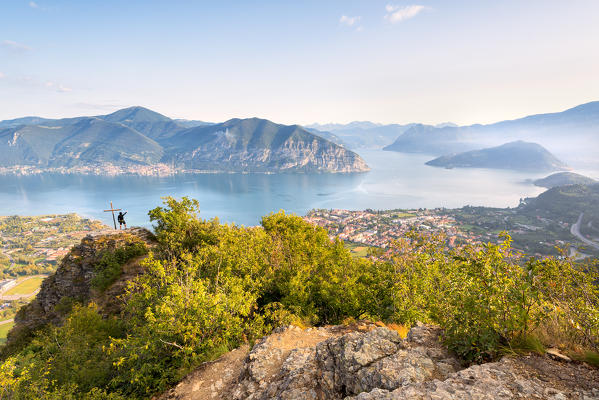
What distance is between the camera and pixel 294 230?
22094mm

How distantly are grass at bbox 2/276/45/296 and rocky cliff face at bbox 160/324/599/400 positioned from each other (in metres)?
113

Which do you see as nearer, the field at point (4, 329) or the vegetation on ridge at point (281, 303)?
the vegetation on ridge at point (281, 303)

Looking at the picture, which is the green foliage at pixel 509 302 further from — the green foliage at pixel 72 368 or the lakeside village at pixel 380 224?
the lakeside village at pixel 380 224

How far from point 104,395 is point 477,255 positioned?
1432 centimetres

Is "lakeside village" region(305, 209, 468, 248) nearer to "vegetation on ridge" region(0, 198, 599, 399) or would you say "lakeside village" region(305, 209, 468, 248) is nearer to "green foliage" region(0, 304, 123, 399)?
"vegetation on ridge" region(0, 198, 599, 399)

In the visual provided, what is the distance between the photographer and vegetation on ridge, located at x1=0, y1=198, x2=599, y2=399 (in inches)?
260

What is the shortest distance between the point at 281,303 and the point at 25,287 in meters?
125

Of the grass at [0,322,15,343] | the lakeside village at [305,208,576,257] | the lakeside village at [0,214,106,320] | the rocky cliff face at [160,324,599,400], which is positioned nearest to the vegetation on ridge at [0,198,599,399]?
the rocky cliff face at [160,324,599,400]

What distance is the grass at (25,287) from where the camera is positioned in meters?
87.4

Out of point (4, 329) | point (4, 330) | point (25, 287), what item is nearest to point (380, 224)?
point (4, 330)

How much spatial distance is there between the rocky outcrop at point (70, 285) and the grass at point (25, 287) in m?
85.6

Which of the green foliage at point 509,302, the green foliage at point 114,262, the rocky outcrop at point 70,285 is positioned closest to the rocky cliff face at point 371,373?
the green foliage at point 509,302

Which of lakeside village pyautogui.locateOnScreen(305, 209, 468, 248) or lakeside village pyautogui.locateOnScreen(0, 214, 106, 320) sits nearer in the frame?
lakeside village pyautogui.locateOnScreen(0, 214, 106, 320)

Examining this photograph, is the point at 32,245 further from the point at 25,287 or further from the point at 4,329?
the point at 4,329
